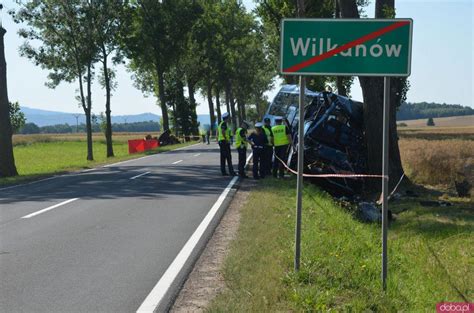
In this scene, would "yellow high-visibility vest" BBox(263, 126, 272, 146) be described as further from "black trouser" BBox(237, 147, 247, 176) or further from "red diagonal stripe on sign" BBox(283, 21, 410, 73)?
"red diagonal stripe on sign" BBox(283, 21, 410, 73)

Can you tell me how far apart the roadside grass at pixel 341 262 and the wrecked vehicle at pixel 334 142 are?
2.14 meters

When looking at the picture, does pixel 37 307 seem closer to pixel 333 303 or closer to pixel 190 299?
pixel 190 299

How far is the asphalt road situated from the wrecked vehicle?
2481 mm

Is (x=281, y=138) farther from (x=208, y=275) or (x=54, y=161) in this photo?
(x=54, y=161)

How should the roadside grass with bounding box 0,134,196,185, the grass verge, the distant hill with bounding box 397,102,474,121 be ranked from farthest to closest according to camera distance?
the distant hill with bounding box 397,102,474,121
the roadside grass with bounding box 0,134,196,185
the grass verge

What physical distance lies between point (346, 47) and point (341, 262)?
245 cm

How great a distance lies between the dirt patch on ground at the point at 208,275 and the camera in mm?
5277

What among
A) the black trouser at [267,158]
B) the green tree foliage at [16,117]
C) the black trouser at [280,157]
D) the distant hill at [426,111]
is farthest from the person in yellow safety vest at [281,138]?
the distant hill at [426,111]

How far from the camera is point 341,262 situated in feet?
20.8

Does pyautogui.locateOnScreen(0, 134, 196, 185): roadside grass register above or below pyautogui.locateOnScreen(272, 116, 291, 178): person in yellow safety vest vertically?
below

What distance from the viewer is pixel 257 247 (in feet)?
23.3

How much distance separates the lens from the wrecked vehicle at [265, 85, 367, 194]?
42.8 ft

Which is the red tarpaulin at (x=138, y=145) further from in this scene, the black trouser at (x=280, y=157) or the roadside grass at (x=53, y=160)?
the black trouser at (x=280, y=157)

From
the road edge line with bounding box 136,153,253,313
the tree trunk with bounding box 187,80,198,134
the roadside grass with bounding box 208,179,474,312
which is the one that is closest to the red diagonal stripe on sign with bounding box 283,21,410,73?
the roadside grass with bounding box 208,179,474,312
